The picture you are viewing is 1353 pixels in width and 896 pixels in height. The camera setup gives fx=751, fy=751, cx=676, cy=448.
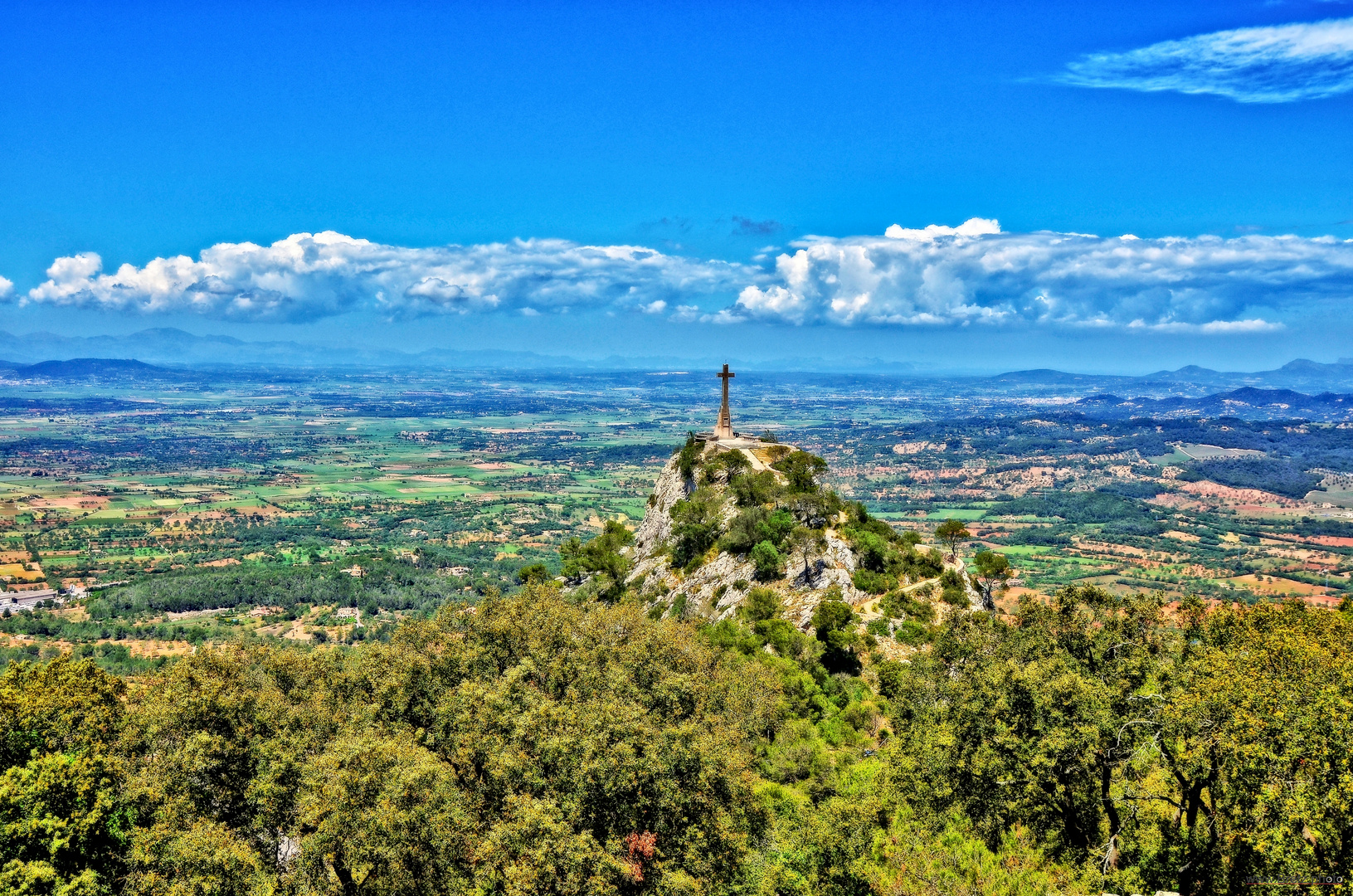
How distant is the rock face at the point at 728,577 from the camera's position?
192 feet

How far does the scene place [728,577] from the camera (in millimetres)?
64375

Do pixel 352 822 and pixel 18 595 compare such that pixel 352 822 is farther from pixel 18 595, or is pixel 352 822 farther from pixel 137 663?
pixel 18 595

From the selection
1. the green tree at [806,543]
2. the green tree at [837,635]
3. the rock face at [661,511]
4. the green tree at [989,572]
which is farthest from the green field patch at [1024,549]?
the green tree at [837,635]

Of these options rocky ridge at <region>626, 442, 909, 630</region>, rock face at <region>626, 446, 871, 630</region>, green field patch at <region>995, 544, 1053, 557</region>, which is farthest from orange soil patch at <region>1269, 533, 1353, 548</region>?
rock face at <region>626, 446, 871, 630</region>

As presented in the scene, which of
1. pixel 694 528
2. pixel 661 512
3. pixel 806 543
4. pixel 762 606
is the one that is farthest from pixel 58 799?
pixel 661 512

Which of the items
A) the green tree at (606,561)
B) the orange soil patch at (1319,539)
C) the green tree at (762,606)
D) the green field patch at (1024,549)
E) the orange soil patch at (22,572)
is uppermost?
the green tree at (762,606)

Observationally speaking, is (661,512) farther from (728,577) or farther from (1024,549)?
(1024,549)

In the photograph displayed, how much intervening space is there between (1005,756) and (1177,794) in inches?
233

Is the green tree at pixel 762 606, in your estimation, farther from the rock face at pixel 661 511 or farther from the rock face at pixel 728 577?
the rock face at pixel 661 511

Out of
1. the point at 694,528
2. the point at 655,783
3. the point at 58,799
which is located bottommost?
the point at 58,799

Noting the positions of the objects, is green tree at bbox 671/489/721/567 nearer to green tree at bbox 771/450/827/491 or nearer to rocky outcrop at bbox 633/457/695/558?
rocky outcrop at bbox 633/457/695/558

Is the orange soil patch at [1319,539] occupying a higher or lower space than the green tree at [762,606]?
lower

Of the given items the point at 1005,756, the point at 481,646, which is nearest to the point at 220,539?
the point at 481,646

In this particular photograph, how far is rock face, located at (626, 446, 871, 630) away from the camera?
58531 mm
